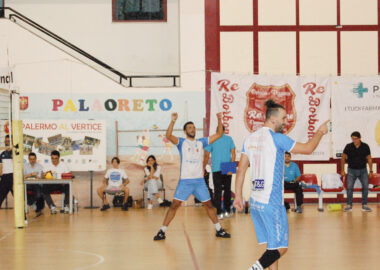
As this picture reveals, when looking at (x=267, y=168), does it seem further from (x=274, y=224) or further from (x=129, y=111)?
(x=129, y=111)

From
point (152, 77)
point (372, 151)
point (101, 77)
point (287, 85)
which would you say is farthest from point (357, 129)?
point (101, 77)

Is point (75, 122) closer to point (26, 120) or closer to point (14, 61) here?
point (26, 120)

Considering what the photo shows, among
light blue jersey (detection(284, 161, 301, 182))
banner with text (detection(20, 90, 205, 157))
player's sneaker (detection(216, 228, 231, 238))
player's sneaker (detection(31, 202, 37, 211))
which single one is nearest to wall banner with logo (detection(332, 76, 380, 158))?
light blue jersey (detection(284, 161, 301, 182))

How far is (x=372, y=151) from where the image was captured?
17.1m

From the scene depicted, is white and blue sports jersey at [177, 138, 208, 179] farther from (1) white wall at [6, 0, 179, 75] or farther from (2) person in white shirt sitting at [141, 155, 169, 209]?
(1) white wall at [6, 0, 179, 75]

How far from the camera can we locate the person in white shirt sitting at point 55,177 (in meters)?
15.6

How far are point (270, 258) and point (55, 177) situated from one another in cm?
1050

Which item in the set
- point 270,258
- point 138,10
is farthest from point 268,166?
point 138,10

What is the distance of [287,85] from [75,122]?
572 cm

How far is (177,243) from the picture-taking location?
10039mm

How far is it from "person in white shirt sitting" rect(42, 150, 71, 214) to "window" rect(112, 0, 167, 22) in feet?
14.9

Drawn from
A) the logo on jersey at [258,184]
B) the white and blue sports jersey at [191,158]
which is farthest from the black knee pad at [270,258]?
the white and blue sports jersey at [191,158]

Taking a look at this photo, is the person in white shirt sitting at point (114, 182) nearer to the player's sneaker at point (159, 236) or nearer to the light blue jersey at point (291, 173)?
the light blue jersey at point (291, 173)

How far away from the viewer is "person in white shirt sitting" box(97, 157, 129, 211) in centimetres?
1636
